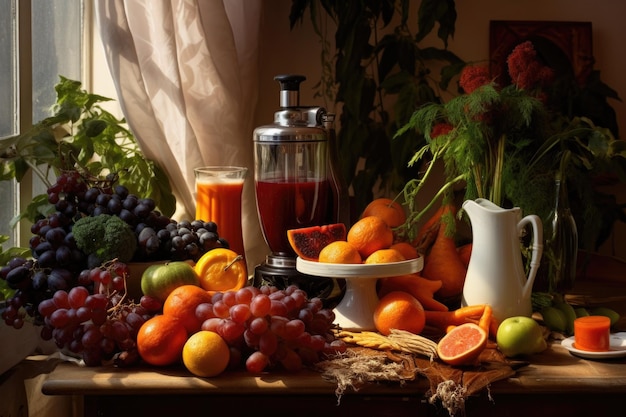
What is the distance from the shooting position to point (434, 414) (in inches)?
48.6

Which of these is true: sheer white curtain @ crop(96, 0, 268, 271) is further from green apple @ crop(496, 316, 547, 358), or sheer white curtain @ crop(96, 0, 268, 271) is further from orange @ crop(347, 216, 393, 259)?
green apple @ crop(496, 316, 547, 358)

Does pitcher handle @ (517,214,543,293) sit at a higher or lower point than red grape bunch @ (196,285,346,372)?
higher

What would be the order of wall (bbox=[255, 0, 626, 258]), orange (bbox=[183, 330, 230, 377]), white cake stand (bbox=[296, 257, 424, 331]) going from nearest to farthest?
→ orange (bbox=[183, 330, 230, 377]), white cake stand (bbox=[296, 257, 424, 331]), wall (bbox=[255, 0, 626, 258])

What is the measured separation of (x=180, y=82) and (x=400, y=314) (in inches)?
30.0

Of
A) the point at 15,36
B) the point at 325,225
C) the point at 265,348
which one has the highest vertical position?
the point at 15,36

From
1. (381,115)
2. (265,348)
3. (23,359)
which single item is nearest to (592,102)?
(381,115)

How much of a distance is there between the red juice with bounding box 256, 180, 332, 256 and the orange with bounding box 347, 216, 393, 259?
174mm

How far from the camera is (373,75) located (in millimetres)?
2336

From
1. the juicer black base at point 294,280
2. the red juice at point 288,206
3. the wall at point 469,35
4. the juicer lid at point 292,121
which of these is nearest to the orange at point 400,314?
the juicer black base at point 294,280

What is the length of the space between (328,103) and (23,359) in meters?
1.20

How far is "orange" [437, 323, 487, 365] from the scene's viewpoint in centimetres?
126

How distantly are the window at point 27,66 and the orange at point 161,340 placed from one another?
599 millimetres

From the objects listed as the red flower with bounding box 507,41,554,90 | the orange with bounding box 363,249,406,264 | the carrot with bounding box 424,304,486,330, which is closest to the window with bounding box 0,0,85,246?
the orange with bounding box 363,249,406,264

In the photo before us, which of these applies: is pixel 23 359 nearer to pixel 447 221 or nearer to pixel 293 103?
pixel 293 103
